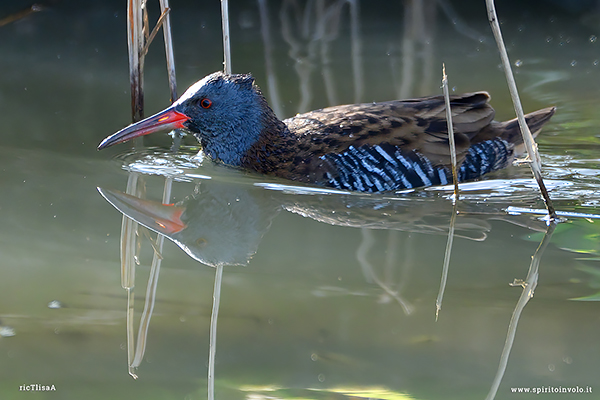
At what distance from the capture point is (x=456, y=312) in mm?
2764

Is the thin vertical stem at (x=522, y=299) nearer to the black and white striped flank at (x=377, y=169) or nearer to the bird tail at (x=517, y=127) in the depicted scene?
the black and white striped flank at (x=377, y=169)

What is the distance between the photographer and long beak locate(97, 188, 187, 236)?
359cm

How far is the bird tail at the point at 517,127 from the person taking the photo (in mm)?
4676

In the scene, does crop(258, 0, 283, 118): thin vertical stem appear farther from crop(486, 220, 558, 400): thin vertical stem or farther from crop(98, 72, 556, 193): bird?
crop(486, 220, 558, 400): thin vertical stem

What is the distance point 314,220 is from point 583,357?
5.18ft

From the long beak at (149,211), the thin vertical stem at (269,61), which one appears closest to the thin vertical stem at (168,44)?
the thin vertical stem at (269,61)

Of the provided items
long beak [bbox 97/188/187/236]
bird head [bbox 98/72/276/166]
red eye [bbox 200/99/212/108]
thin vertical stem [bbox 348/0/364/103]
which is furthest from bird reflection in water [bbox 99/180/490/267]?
thin vertical stem [bbox 348/0/364/103]

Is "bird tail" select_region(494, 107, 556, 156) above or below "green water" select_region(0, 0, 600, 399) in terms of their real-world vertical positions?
above

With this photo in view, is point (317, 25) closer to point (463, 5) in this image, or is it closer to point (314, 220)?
point (463, 5)

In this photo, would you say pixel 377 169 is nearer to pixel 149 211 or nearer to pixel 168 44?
pixel 149 211

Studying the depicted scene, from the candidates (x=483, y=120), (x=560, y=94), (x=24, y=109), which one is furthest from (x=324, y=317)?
(x=560, y=94)

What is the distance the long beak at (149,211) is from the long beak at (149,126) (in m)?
0.46

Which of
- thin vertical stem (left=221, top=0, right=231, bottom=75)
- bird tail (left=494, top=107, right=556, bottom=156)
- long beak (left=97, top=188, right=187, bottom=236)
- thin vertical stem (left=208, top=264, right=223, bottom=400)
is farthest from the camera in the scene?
bird tail (left=494, top=107, right=556, bottom=156)

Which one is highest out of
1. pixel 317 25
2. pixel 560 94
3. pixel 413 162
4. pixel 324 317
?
pixel 317 25
